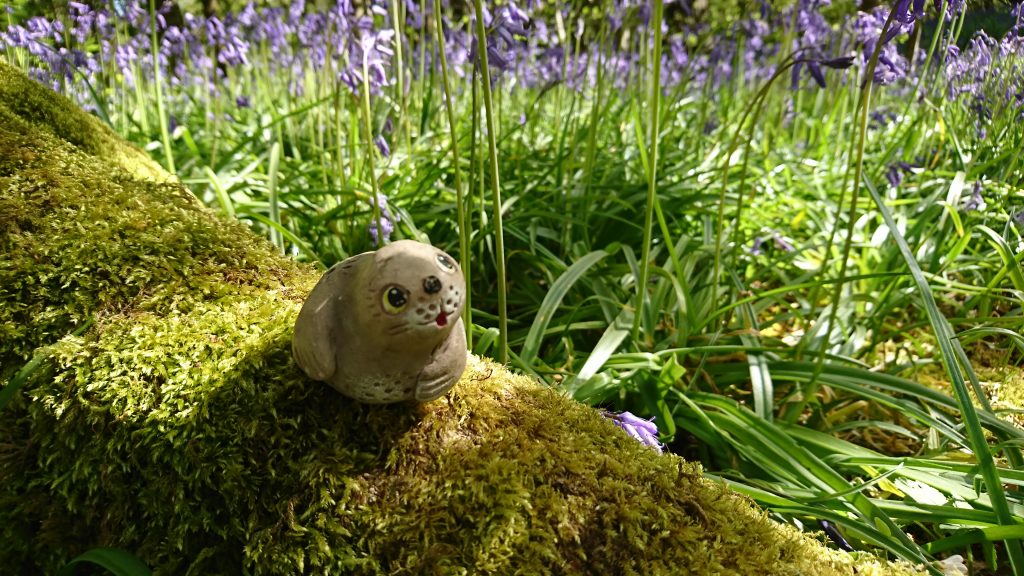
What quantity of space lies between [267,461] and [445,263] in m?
0.47

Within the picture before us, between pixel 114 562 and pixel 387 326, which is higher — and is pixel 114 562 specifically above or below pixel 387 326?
below

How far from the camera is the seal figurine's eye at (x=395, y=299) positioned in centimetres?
102

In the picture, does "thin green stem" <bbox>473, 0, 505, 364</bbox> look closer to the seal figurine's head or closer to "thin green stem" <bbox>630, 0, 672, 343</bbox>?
"thin green stem" <bbox>630, 0, 672, 343</bbox>

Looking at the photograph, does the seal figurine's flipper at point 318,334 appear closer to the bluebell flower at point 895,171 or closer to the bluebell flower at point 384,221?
the bluebell flower at point 384,221

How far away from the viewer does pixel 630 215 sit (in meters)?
3.11

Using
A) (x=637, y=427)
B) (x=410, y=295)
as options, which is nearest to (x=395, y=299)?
(x=410, y=295)

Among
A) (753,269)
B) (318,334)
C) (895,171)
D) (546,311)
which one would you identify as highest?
(318,334)

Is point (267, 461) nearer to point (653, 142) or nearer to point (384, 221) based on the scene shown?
point (653, 142)

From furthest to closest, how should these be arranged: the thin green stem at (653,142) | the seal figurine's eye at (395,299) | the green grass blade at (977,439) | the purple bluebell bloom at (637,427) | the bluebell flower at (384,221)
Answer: the bluebell flower at (384,221), the thin green stem at (653,142), the purple bluebell bloom at (637,427), the green grass blade at (977,439), the seal figurine's eye at (395,299)

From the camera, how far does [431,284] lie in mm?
1032

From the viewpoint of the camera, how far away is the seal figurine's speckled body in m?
1.03

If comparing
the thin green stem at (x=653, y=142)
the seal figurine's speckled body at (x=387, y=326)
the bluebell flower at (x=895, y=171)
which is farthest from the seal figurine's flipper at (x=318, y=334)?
the bluebell flower at (x=895, y=171)

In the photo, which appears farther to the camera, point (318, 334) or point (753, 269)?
point (753, 269)

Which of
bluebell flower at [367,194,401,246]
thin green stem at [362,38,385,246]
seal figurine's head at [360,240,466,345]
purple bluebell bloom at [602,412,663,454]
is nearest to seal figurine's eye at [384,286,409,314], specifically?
seal figurine's head at [360,240,466,345]
